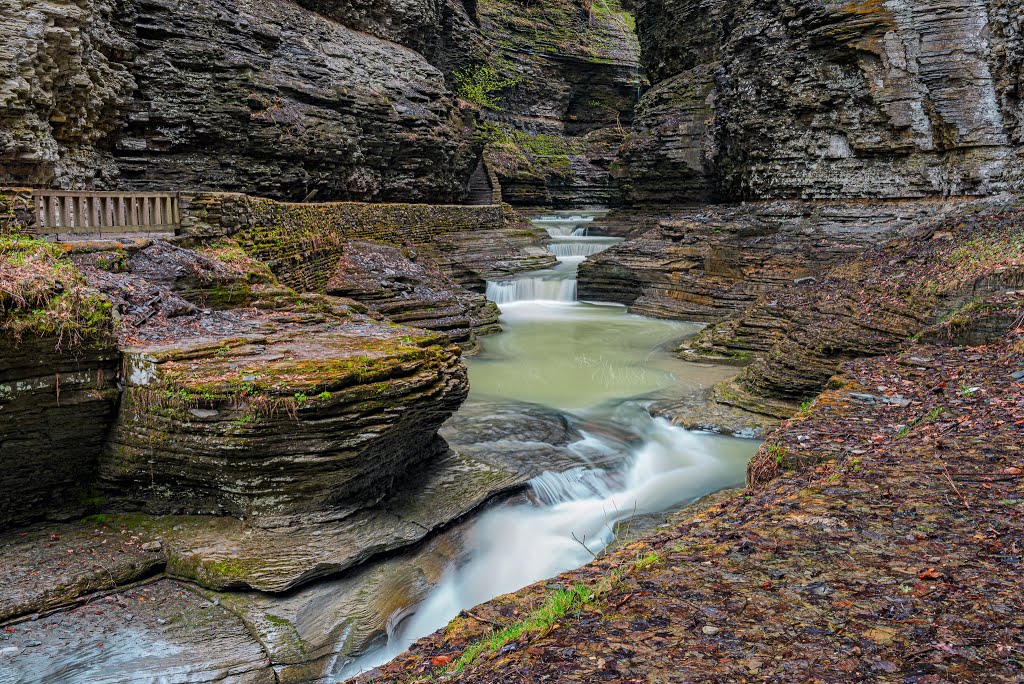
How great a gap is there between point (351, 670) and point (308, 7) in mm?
23731

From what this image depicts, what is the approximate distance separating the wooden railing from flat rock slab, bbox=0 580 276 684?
6.12 meters

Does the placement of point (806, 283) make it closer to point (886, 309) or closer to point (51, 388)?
point (886, 309)

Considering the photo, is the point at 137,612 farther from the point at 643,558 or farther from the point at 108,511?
the point at 643,558

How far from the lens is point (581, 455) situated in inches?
427

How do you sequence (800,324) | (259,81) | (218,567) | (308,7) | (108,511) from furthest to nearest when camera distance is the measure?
(308,7) < (259,81) < (800,324) < (108,511) < (218,567)

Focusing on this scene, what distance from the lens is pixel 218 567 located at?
6.77 m

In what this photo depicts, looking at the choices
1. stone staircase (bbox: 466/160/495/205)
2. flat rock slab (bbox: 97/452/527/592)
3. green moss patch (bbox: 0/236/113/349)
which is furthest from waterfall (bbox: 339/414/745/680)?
stone staircase (bbox: 466/160/495/205)

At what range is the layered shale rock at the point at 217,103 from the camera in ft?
44.6

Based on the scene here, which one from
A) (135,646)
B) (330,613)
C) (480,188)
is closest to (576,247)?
(480,188)

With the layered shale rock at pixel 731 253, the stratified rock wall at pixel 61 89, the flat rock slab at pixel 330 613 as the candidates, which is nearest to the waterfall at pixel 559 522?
the flat rock slab at pixel 330 613

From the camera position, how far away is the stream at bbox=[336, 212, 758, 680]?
25.8ft

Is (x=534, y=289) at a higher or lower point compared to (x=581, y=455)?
higher

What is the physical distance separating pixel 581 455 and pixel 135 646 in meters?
6.51

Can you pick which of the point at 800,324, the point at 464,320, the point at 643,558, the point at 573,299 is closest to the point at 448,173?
the point at 573,299
